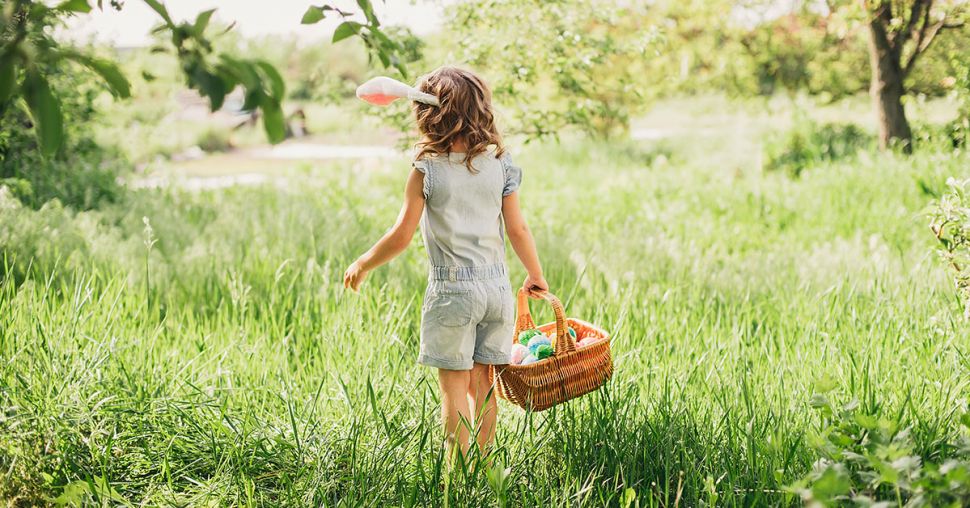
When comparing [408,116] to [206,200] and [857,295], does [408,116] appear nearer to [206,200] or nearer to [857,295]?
[857,295]

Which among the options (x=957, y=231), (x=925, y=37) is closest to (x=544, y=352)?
(x=957, y=231)

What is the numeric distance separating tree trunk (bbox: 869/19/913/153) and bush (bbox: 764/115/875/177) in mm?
450

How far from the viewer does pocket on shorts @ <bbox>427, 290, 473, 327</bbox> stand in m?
2.77

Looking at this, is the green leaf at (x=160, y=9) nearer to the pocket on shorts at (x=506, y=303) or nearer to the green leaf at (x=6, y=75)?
the green leaf at (x=6, y=75)

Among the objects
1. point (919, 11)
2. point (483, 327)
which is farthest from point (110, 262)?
point (919, 11)

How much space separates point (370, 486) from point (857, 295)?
2.81 m

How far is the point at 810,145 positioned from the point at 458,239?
853cm

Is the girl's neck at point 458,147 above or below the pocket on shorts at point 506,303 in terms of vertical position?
above

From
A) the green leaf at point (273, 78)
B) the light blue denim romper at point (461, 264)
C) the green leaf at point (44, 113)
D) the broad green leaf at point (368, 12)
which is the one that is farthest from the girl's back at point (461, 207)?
the green leaf at point (44, 113)

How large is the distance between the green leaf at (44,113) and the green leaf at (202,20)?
0.84 ft

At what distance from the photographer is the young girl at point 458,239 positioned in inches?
109

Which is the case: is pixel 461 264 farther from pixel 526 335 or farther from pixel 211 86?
pixel 211 86

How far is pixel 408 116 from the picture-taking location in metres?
4.59

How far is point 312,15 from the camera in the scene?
70.6 inches
